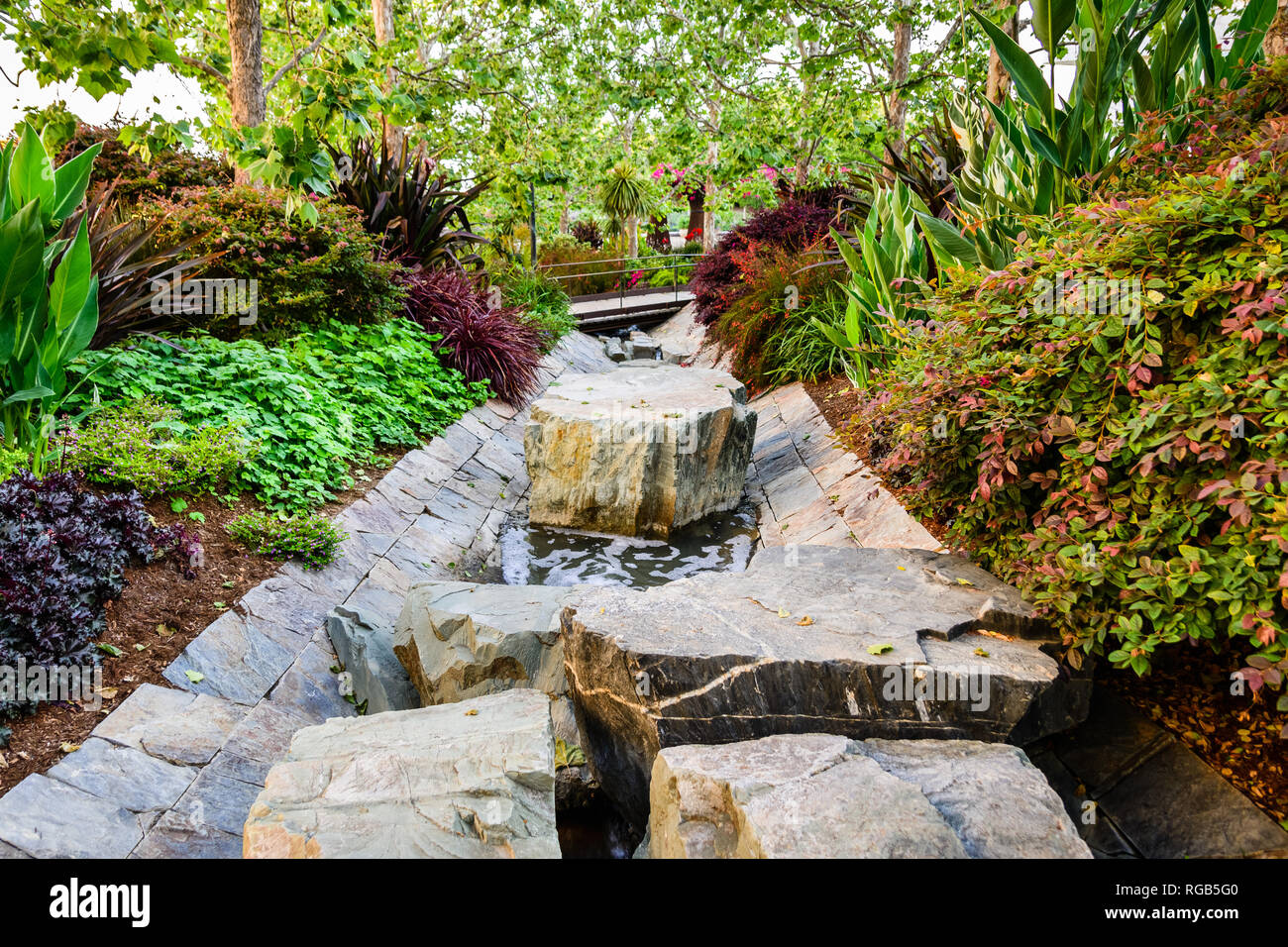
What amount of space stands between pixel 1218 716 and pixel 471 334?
6933mm

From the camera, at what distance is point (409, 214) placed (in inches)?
368

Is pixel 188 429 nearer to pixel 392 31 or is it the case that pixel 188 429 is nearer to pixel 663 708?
pixel 663 708

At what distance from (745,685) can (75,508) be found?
116 inches

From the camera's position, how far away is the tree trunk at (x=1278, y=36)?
373 centimetres

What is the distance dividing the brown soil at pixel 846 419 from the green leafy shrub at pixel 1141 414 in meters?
0.74

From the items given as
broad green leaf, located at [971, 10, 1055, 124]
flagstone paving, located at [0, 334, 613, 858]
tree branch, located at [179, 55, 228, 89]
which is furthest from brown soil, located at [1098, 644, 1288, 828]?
tree branch, located at [179, 55, 228, 89]

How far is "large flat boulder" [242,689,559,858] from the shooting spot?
219 cm

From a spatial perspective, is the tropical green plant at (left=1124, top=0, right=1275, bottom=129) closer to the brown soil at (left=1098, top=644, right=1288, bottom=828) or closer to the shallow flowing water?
the brown soil at (left=1098, top=644, right=1288, bottom=828)

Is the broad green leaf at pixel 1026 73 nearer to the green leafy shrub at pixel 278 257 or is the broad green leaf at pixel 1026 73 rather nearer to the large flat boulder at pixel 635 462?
the large flat boulder at pixel 635 462

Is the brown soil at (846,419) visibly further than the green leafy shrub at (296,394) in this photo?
No

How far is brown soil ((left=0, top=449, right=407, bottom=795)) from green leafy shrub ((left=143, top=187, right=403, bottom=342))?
2.73 meters

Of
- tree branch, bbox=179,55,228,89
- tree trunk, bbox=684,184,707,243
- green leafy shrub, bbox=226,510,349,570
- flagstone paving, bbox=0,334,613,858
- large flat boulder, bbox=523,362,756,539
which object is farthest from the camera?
tree trunk, bbox=684,184,707,243

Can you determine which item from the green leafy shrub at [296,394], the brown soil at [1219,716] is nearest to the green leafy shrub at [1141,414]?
the brown soil at [1219,716]

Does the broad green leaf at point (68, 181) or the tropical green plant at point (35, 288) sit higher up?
the broad green leaf at point (68, 181)
